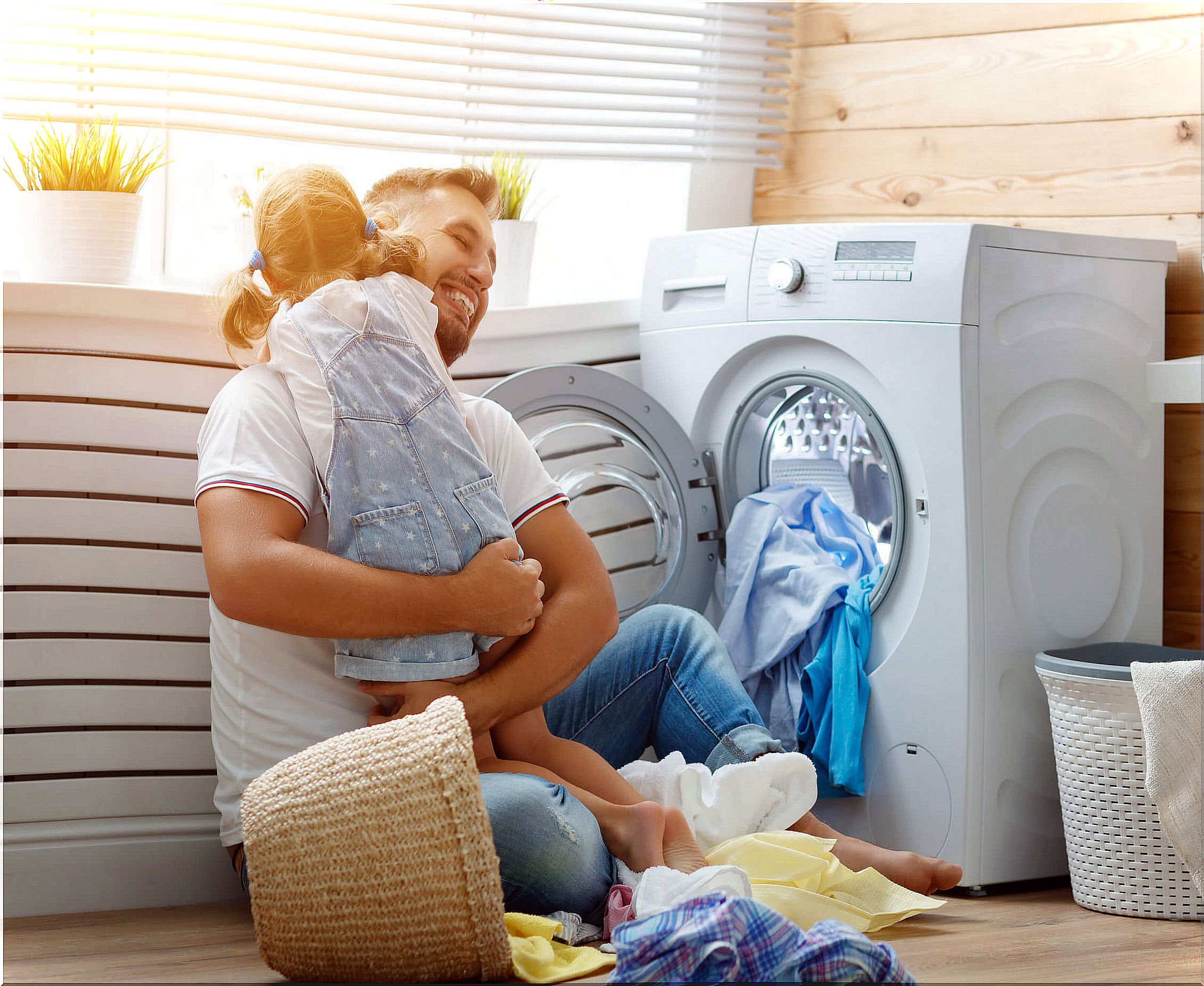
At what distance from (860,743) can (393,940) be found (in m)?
0.99

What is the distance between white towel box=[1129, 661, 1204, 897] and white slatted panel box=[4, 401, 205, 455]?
4.71ft

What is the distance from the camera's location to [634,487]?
2.27 meters

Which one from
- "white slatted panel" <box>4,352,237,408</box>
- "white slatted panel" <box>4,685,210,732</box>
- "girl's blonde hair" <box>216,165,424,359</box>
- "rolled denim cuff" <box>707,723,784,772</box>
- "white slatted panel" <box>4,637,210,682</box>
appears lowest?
"rolled denim cuff" <box>707,723,784,772</box>

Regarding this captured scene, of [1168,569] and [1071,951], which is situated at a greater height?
[1168,569]

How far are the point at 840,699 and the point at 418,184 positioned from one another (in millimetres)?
1041

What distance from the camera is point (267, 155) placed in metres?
2.40

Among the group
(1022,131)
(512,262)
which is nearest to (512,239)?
(512,262)

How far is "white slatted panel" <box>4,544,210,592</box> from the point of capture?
5.96ft

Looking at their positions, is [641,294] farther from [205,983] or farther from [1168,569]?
[205,983]

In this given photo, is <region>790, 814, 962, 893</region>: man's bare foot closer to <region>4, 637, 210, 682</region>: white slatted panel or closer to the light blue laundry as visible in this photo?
the light blue laundry

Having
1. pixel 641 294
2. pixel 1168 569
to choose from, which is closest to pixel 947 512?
pixel 1168 569

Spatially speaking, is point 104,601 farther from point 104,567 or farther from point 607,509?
point 607,509

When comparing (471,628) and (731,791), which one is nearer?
(471,628)

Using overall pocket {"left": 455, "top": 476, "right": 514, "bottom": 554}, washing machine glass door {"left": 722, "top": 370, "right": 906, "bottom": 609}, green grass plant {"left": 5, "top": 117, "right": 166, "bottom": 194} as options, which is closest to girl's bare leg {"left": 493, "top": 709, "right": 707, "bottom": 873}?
→ overall pocket {"left": 455, "top": 476, "right": 514, "bottom": 554}
